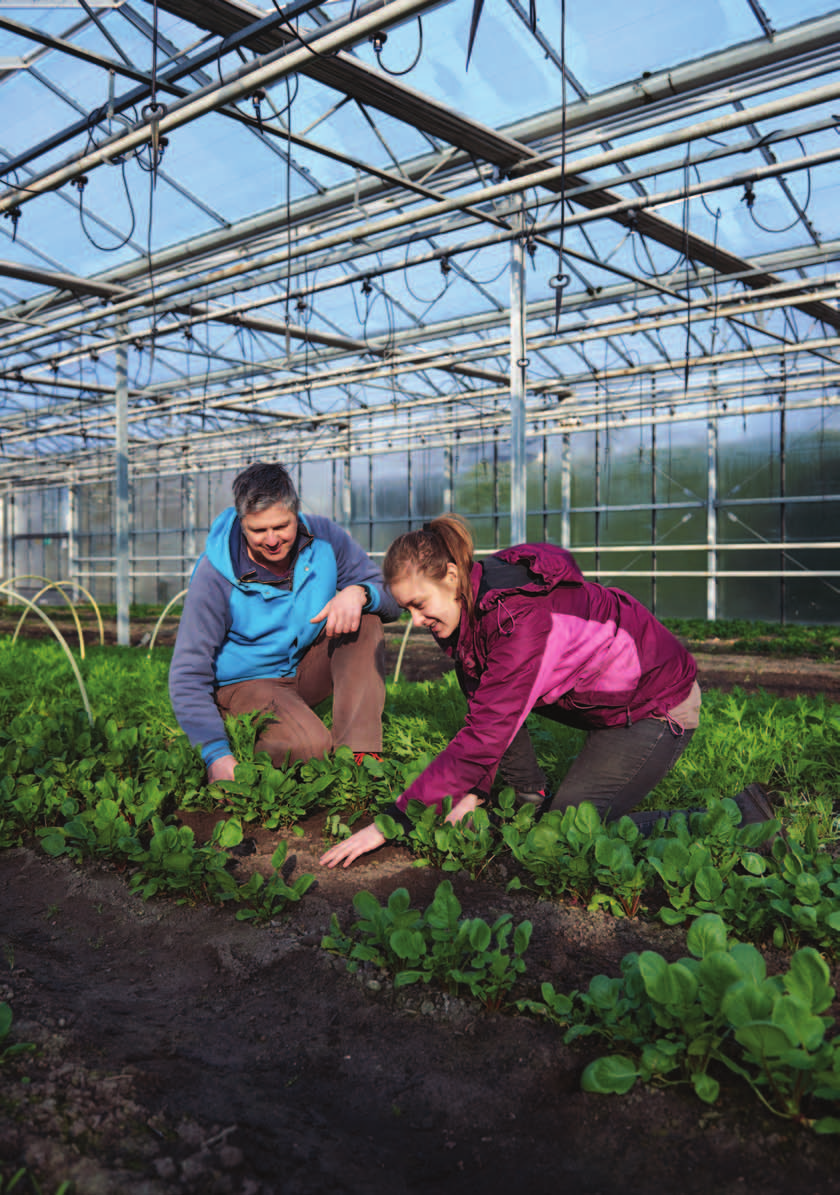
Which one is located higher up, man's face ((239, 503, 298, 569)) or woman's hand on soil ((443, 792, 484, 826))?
man's face ((239, 503, 298, 569))

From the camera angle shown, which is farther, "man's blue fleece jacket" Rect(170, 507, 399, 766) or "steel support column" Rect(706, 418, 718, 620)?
"steel support column" Rect(706, 418, 718, 620)

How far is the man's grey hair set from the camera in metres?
2.55

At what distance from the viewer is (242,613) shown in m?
2.86

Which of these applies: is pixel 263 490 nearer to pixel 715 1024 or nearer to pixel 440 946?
pixel 440 946

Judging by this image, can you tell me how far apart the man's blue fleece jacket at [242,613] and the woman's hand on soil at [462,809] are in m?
0.80

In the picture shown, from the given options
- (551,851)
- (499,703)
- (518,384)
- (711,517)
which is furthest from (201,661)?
(711,517)

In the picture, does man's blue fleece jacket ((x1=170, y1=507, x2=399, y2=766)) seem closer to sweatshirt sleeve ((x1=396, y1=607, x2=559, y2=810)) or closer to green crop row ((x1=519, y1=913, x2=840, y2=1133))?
sweatshirt sleeve ((x1=396, y1=607, x2=559, y2=810))

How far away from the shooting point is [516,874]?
2252 mm

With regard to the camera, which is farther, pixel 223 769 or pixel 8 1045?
Answer: pixel 223 769

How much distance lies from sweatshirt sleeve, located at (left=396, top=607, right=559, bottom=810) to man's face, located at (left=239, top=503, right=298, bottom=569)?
85 centimetres

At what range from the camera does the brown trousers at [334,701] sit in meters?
2.85

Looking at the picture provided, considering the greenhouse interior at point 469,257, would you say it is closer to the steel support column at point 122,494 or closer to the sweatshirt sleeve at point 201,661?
the steel support column at point 122,494

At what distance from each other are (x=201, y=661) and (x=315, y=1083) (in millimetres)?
1549

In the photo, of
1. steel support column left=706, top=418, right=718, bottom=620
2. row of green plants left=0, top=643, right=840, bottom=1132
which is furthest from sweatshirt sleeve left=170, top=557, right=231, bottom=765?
steel support column left=706, top=418, right=718, bottom=620
